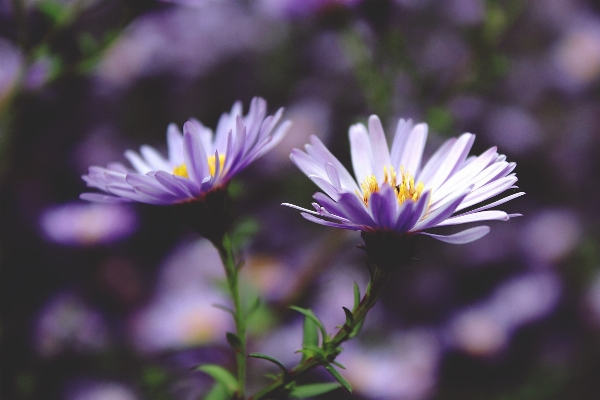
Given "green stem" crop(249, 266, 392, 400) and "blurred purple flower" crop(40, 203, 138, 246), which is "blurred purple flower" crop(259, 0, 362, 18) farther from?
"green stem" crop(249, 266, 392, 400)

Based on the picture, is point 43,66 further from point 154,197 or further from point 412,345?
point 412,345

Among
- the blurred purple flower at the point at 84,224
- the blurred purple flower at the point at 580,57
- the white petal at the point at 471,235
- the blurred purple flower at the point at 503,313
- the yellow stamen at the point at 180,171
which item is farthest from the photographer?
the blurred purple flower at the point at 580,57

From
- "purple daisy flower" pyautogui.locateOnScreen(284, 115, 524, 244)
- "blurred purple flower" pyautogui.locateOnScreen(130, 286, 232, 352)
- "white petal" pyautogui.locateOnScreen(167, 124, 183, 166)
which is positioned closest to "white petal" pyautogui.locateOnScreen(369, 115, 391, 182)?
"purple daisy flower" pyautogui.locateOnScreen(284, 115, 524, 244)

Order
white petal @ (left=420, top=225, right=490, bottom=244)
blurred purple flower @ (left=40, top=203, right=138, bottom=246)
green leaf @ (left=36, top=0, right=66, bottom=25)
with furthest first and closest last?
blurred purple flower @ (left=40, top=203, right=138, bottom=246), green leaf @ (left=36, top=0, right=66, bottom=25), white petal @ (left=420, top=225, right=490, bottom=244)

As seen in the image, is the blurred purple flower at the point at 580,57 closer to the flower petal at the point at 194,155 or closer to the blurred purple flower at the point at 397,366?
the blurred purple flower at the point at 397,366

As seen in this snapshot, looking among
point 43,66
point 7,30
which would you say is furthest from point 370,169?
point 7,30

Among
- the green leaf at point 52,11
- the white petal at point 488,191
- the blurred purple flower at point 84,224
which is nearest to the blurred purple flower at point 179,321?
the blurred purple flower at point 84,224
